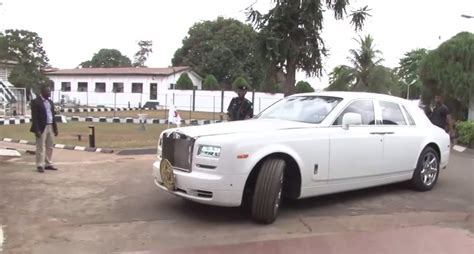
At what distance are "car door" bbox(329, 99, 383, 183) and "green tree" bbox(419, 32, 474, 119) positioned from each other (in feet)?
39.2

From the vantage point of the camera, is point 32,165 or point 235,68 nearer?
point 32,165

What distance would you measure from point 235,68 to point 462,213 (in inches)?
2160

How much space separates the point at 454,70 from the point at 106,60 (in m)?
83.0

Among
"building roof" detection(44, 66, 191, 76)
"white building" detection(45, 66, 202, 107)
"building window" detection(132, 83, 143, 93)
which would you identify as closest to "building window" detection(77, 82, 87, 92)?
"white building" detection(45, 66, 202, 107)

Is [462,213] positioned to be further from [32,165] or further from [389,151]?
[32,165]

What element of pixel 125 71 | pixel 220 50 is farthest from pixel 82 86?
pixel 220 50

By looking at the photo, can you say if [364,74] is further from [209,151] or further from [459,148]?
[209,151]

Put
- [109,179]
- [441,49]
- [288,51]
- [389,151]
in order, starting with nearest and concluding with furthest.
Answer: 1. [389,151]
2. [109,179]
3. [288,51]
4. [441,49]

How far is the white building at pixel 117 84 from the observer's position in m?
54.2

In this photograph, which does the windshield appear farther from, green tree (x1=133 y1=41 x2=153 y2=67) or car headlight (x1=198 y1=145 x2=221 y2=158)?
green tree (x1=133 y1=41 x2=153 y2=67)

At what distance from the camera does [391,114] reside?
830cm

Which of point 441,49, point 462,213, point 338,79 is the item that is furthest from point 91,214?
point 338,79

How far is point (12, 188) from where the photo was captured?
8.20 meters

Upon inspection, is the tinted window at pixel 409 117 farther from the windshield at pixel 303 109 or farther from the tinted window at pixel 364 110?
the windshield at pixel 303 109
